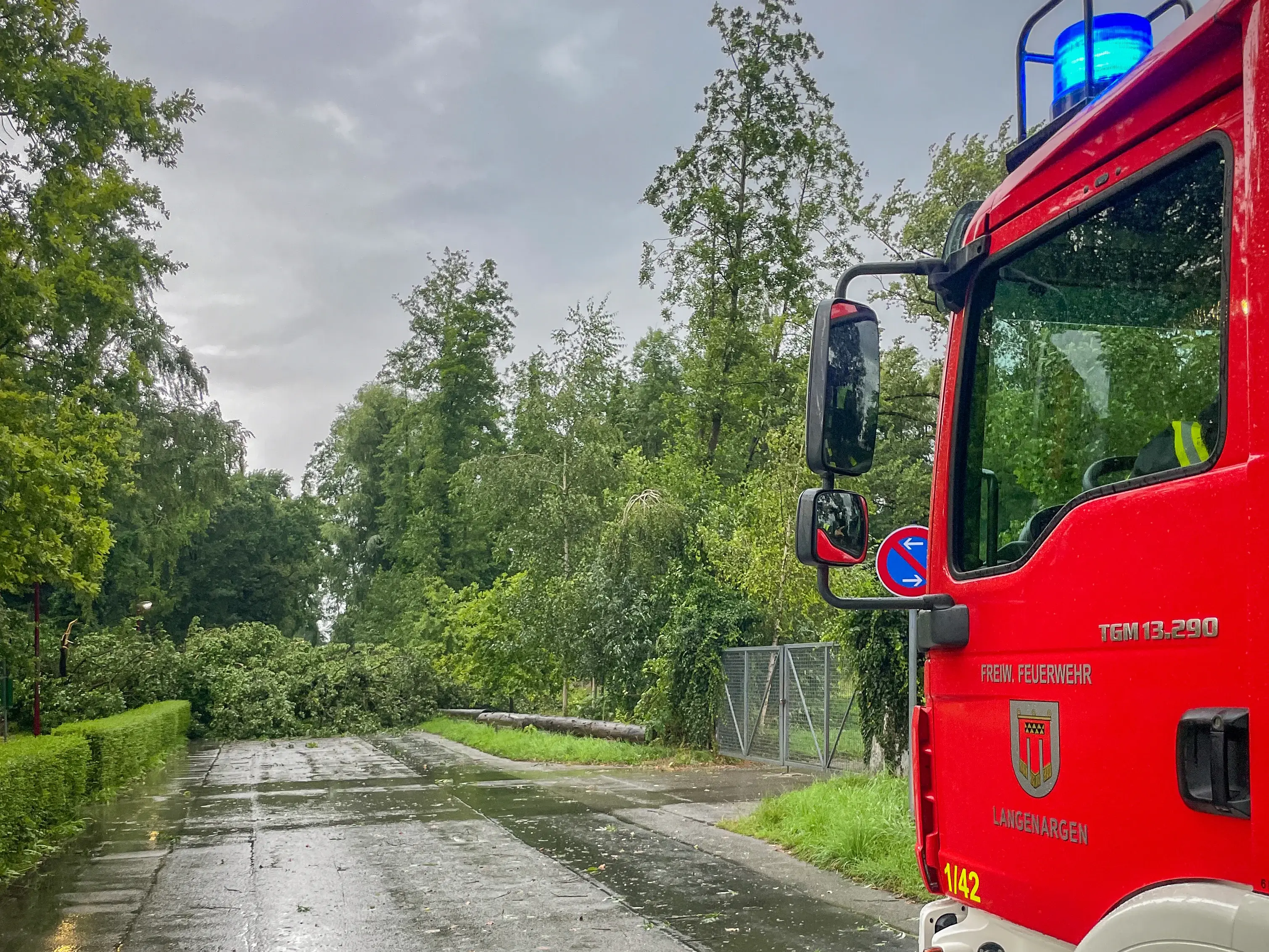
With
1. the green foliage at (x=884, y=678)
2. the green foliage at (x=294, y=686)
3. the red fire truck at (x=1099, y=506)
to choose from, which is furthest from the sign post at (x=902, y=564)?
the green foliage at (x=294, y=686)

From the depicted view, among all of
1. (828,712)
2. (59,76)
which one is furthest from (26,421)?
(828,712)

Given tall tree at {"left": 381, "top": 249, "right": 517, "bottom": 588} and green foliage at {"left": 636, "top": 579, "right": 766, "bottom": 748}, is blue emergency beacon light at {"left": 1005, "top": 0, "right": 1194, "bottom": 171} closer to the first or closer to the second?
green foliage at {"left": 636, "top": 579, "right": 766, "bottom": 748}

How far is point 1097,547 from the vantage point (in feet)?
8.52

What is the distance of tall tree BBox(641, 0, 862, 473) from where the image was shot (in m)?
32.0

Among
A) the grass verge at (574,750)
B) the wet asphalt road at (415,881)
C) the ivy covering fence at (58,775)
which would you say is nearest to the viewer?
the wet asphalt road at (415,881)

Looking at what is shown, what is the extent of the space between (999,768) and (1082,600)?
0.60 m

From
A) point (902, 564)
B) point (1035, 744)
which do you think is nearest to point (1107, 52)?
point (1035, 744)

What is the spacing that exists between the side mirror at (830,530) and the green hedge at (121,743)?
1345 centimetres

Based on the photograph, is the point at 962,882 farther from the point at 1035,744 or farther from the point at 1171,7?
the point at 1171,7

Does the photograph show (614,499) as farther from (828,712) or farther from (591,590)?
(828,712)

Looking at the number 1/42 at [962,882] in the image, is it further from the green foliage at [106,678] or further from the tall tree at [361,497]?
the tall tree at [361,497]

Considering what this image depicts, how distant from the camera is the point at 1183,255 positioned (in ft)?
8.39

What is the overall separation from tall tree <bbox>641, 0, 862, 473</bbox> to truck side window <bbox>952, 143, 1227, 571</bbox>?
28318 mm

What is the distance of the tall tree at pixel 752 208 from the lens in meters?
32.0
